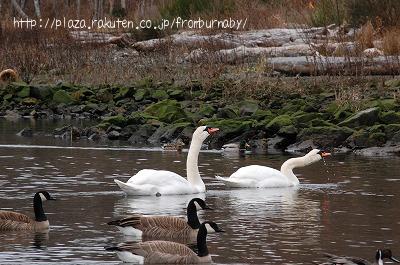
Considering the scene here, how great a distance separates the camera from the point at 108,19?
182 feet

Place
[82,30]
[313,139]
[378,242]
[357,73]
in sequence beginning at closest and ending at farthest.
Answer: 1. [378,242]
2. [313,139]
3. [357,73]
4. [82,30]

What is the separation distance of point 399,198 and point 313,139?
25.1ft

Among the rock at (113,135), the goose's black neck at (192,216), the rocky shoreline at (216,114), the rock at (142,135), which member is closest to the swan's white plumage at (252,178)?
the goose's black neck at (192,216)

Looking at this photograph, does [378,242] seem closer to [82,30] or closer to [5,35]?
[5,35]

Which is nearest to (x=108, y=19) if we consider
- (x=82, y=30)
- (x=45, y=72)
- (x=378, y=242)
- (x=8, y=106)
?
(x=82, y=30)

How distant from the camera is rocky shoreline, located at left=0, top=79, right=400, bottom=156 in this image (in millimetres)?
26984

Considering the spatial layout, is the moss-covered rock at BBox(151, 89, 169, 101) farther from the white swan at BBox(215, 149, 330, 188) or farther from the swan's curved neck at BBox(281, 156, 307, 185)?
the white swan at BBox(215, 149, 330, 188)

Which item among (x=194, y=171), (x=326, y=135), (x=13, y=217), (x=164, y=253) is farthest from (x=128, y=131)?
(x=164, y=253)

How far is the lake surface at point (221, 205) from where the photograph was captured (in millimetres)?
14508

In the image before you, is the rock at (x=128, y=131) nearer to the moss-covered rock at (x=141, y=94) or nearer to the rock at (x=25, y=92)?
the moss-covered rock at (x=141, y=94)

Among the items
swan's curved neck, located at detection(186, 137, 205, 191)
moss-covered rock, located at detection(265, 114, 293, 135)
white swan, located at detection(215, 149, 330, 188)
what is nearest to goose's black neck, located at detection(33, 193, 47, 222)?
swan's curved neck, located at detection(186, 137, 205, 191)

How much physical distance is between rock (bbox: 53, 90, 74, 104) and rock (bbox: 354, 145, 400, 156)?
40.8ft

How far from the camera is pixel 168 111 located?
3147 centimetres

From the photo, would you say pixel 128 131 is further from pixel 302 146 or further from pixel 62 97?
pixel 62 97
